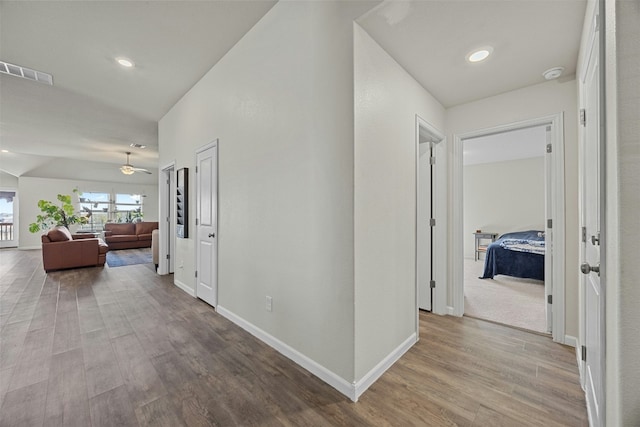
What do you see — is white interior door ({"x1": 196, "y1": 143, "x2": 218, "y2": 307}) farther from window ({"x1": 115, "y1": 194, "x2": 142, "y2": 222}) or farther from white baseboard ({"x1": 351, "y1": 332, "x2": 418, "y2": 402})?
window ({"x1": 115, "y1": 194, "x2": 142, "y2": 222})

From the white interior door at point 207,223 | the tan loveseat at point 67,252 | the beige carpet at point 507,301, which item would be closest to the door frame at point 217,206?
the white interior door at point 207,223

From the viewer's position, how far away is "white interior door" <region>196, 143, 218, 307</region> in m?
3.12

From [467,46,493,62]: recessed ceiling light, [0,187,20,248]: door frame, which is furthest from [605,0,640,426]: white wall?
[0,187,20,248]: door frame

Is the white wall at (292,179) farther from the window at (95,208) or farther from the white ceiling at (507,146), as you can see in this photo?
the window at (95,208)

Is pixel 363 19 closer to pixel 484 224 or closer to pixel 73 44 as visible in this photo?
pixel 73 44

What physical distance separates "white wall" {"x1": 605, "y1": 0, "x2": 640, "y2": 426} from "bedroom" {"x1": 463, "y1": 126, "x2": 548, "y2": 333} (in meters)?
2.25

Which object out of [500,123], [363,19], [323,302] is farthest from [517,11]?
[323,302]

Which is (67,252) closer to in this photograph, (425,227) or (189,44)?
(189,44)

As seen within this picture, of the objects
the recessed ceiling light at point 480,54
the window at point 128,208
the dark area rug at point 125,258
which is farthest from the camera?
the window at point 128,208

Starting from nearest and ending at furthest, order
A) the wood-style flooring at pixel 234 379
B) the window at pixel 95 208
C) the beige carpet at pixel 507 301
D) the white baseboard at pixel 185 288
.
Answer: the wood-style flooring at pixel 234 379 < the beige carpet at pixel 507 301 < the white baseboard at pixel 185 288 < the window at pixel 95 208

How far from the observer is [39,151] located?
→ 7.24 metres

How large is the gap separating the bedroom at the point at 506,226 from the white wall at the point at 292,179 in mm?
2185

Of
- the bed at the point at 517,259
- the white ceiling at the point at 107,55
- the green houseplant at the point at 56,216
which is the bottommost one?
the bed at the point at 517,259

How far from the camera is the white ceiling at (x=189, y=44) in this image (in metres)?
1.76
